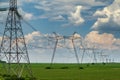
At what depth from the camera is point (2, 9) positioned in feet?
261

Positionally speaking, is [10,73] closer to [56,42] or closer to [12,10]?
[12,10]

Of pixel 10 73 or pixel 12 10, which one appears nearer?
pixel 12 10

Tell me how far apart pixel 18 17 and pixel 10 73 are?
512 inches

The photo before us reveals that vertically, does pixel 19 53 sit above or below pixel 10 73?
above

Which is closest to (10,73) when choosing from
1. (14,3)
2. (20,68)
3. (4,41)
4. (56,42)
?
(20,68)

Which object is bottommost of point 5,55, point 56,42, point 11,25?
point 56,42

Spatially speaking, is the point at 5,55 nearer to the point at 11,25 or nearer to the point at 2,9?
the point at 11,25

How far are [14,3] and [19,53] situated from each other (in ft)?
34.2

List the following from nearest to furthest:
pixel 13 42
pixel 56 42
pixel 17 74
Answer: pixel 13 42 → pixel 17 74 → pixel 56 42

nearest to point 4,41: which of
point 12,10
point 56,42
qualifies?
point 12,10

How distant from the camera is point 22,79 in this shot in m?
72.5

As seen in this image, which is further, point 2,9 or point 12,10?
point 2,9

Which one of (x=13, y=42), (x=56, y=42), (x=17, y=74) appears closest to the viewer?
(x=13, y=42)

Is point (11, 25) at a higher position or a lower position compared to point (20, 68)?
higher
